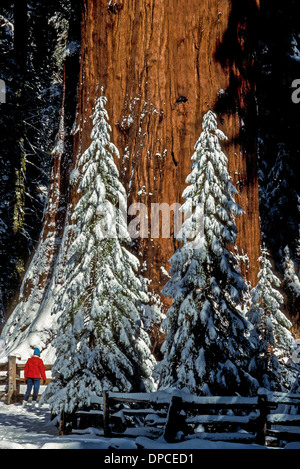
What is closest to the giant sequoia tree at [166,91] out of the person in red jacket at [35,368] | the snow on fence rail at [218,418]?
the person in red jacket at [35,368]

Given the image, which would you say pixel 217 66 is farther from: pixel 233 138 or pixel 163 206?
pixel 163 206

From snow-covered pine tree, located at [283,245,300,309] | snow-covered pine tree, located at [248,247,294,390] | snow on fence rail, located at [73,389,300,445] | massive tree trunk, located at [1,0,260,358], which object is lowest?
snow on fence rail, located at [73,389,300,445]

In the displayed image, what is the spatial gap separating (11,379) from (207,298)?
7189 mm

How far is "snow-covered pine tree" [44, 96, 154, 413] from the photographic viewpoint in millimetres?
9539

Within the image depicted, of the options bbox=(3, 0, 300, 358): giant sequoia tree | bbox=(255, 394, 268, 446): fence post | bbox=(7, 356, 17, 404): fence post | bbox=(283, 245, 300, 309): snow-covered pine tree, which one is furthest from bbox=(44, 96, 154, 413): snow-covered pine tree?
bbox=(283, 245, 300, 309): snow-covered pine tree

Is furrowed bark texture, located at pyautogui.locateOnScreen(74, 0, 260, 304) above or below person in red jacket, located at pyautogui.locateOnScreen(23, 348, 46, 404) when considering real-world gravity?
above

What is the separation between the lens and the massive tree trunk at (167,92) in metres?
12.1

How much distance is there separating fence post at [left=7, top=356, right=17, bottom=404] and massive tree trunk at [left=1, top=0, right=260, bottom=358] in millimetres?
4904

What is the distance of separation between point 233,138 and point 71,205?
4441mm

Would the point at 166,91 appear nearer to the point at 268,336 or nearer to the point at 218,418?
the point at 268,336

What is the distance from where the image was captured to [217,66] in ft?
41.4

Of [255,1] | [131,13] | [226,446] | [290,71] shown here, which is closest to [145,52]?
[131,13]

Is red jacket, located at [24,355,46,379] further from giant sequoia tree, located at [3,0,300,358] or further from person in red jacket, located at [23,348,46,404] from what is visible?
giant sequoia tree, located at [3,0,300,358]

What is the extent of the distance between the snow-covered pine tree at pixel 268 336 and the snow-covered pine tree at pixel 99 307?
228 centimetres
